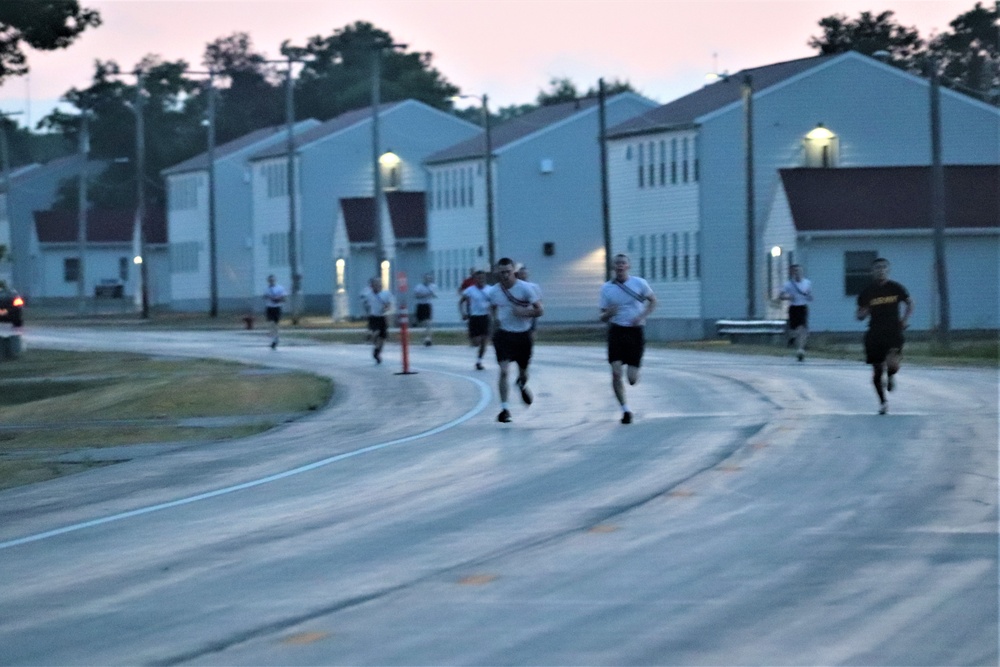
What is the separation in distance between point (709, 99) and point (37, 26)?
2739 centimetres

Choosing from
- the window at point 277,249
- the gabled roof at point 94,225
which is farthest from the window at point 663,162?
the gabled roof at point 94,225

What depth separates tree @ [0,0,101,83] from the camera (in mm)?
39562

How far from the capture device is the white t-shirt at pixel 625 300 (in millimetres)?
20781

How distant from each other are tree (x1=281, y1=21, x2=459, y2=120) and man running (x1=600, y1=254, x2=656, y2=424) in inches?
3873

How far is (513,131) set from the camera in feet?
239

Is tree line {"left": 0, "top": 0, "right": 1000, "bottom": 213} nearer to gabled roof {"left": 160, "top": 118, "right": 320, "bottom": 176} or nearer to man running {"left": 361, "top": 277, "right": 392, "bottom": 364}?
gabled roof {"left": 160, "top": 118, "right": 320, "bottom": 176}

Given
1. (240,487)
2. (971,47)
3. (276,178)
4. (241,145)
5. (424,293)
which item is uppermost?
(971,47)

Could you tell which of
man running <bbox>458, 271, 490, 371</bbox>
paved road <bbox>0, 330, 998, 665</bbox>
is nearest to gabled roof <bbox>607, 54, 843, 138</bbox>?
man running <bbox>458, 271, 490, 371</bbox>

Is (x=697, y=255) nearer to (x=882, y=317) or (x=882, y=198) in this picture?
(x=882, y=198)

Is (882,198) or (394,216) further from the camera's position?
(394,216)

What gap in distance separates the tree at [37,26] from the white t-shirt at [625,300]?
22566 millimetres

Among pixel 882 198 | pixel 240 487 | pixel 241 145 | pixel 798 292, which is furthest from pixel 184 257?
pixel 240 487

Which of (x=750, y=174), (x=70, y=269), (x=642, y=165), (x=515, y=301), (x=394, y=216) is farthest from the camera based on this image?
(x=70, y=269)

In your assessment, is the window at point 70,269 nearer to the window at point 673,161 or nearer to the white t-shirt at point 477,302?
the window at point 673,161
